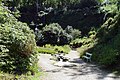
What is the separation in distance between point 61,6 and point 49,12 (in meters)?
4.86

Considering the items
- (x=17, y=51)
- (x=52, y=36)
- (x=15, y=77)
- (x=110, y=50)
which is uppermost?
(x=52, y=36)

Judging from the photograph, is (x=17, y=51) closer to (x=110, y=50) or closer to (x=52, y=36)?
(x=110, y=50)

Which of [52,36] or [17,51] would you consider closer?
[17,51]

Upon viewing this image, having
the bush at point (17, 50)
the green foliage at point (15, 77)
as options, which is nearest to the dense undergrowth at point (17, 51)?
the bush at point (17, 50)

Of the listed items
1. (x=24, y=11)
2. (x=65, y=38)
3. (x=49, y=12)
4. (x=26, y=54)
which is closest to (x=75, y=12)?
(x=49, y=12)

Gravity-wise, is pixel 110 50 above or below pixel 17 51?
above

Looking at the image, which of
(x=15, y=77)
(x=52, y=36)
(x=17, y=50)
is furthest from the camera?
(x=52, y=36)

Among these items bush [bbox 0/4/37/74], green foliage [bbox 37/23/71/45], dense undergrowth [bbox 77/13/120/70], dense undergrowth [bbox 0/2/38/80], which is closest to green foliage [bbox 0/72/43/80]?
dense undergrowth [bbox 0/2/38/80]

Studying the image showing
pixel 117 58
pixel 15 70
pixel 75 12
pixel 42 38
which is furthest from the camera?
pixel 75 12

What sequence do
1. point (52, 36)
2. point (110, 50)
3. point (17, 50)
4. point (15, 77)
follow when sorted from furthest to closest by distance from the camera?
point (52, 36)
point (110, 50)
point (17, 50)
point (15, 77)

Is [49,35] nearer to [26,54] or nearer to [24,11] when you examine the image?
[24,11]

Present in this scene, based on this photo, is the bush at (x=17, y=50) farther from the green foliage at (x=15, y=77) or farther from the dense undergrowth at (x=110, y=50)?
the dense undergrowth at (x=110, y=50)

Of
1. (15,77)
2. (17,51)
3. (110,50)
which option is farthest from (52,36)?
(15,77)

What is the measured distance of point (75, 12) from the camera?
58594 millimetres
